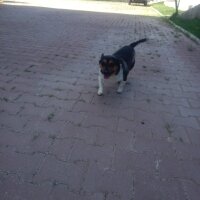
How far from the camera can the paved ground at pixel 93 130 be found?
2.83 m

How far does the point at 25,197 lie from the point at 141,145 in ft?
4.94

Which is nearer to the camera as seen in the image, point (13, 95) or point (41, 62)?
point (13, 95)

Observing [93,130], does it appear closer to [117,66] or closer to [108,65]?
[108,65]

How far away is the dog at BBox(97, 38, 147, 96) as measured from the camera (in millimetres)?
4629

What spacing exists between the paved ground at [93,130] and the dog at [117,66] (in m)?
0.24

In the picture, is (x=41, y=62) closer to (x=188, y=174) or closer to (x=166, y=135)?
(x=166, y=135)

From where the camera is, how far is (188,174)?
309cm

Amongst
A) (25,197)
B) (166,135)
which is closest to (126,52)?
(166,135)

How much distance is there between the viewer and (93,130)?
12.5 feet

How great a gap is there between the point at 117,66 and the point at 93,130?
1.37 m

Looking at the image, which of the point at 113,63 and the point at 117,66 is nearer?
the point at 113,63

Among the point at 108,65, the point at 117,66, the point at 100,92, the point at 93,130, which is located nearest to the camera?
the point at 93,130

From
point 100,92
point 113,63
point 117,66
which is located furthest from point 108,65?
point 100,92

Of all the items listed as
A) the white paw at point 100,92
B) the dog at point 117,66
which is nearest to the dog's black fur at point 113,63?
the dog at point 117,66
